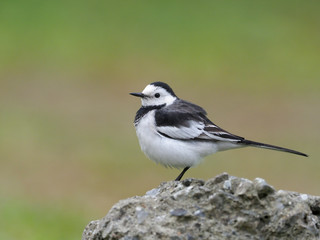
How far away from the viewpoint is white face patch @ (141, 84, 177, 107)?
358 inches

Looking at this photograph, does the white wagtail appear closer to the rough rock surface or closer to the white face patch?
the white face patch

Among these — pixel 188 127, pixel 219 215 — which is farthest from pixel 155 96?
pixel 219 215

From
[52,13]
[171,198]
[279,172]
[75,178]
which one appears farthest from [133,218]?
[52,13]

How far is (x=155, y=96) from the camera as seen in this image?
912cm

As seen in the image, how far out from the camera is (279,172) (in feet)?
61.0

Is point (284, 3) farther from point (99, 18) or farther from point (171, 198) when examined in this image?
point (171, 198)

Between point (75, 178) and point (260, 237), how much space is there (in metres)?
12.2

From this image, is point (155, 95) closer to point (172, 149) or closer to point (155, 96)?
point (155, 96)

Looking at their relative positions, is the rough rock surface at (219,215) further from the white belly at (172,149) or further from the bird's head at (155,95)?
the bird's head at (155,95)

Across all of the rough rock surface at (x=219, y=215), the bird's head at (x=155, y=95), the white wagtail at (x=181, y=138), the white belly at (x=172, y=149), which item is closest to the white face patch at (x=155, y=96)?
the bird's head at (x=155, y=95)

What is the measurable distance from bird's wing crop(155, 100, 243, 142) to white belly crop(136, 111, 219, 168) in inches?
2.6

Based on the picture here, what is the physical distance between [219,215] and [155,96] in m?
3.67

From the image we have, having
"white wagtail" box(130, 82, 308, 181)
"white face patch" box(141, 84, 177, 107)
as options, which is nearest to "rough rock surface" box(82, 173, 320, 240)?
"white wagtail" box(130, 82, 308, 181)

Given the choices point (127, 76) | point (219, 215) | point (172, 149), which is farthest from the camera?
point (127, 76)
